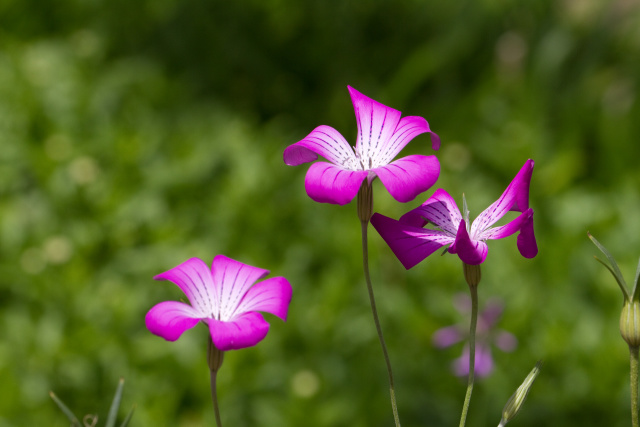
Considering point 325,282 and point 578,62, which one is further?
point 578,62

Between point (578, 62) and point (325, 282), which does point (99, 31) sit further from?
point (578, 62)

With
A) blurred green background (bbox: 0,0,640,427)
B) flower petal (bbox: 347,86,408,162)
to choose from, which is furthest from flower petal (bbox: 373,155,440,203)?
blurred green background (bbox: 0,0,640,427)

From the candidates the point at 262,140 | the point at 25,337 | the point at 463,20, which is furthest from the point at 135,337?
the point at 463,20

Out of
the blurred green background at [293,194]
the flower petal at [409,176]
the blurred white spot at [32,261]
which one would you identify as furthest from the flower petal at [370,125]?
the blurred white spot at [32,261]

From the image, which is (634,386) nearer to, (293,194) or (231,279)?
(231,279)

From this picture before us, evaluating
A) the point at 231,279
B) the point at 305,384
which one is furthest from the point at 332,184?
the point at 305,384

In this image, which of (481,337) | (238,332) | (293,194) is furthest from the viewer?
(293,194)

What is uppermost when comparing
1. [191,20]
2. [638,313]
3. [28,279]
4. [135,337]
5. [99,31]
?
[99,31]
